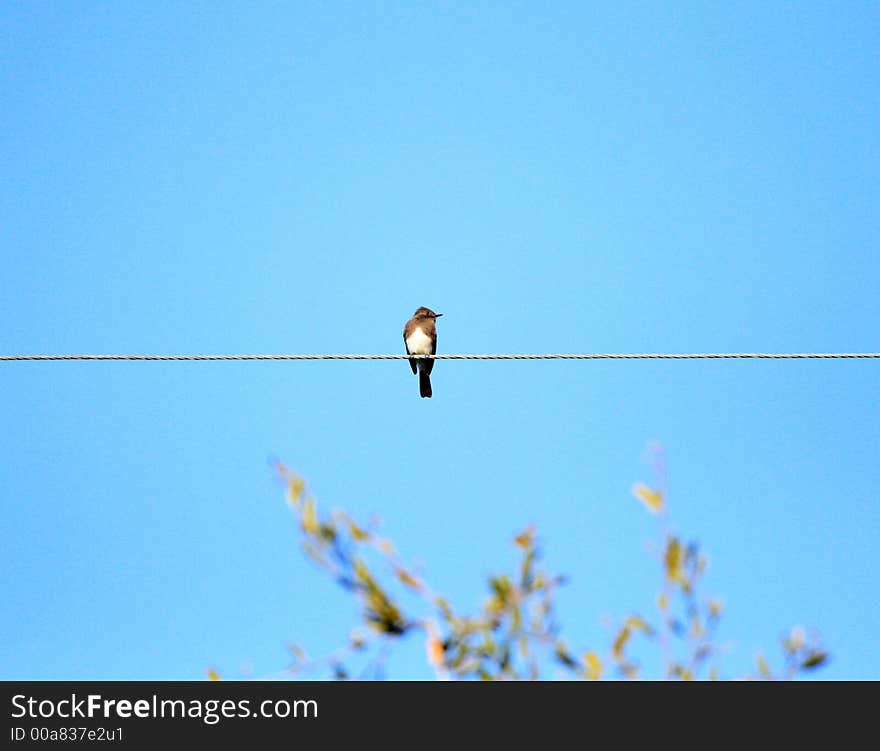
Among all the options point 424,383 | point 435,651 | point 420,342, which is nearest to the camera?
point 435,651

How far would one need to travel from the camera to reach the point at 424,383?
12.2 m

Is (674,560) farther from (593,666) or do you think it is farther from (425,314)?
(425,314)

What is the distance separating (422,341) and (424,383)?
0.54 m

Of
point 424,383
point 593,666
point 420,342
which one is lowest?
point 593,666

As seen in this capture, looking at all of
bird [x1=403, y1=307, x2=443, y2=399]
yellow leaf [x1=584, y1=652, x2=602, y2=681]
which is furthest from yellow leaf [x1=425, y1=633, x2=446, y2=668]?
bird [x1=403, y1=307, x2=443, y2=399]

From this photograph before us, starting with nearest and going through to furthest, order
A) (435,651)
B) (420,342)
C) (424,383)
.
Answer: (435,651) → (424,383) → (420,342)

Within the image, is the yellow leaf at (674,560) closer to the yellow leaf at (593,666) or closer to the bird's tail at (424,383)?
the yellow leaf at (593,666)
